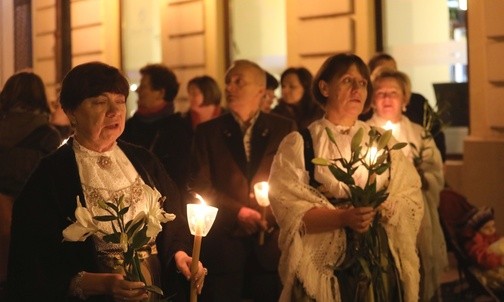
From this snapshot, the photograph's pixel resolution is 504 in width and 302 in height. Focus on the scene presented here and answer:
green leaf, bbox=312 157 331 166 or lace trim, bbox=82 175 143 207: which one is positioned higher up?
green leaf, bbox=312 157 331 166

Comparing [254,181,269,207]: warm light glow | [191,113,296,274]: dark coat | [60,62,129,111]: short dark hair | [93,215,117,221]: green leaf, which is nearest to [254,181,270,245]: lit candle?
[254,181,269,207]: warm light glow

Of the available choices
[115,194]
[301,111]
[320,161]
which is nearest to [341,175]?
[320,161]

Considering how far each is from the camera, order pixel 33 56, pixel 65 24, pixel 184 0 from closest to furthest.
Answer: pixel 184 0 → pixel 65 24 → pixel 33 56

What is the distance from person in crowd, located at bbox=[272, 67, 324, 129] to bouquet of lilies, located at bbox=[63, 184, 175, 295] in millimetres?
4717

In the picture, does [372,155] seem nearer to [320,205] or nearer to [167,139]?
[320,205]

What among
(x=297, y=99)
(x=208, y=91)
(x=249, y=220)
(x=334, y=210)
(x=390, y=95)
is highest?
(x=208, y=91)

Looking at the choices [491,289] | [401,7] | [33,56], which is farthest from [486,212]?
[33,56]

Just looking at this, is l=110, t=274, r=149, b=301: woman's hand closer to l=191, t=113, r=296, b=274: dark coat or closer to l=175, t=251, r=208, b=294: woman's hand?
l=175, t=251, r=208, b=294: woman's hand

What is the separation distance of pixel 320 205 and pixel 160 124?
Answer: 338 centimetres

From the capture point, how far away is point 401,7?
12.2 meters

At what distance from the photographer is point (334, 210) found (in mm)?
5539

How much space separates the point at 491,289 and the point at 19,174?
3480 mm

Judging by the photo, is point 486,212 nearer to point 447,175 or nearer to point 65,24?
point 447,175

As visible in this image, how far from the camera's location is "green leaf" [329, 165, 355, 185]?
17.6 ft
